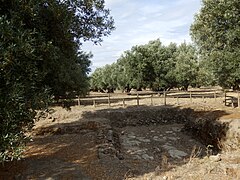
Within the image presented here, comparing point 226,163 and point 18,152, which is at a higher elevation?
point 18,152

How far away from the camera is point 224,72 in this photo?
18344 mm

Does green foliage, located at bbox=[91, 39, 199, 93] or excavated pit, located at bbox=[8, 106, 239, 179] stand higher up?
green foliage, located at bbox=[91, 39, 199, 93]

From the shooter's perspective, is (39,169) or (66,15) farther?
(39,169)

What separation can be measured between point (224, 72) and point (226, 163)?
33.3ft

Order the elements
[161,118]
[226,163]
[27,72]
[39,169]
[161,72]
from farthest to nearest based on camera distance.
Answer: [161,72] → [161,118] → [39,169] → [226,163] → [27,72]

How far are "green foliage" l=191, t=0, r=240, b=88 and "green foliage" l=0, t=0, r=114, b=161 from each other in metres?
8.62

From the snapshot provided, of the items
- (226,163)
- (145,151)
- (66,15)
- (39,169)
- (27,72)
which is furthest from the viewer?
(145,151)

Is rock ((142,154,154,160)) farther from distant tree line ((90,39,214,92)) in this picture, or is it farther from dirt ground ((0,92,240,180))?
distant tree line ((90,39,214,92))

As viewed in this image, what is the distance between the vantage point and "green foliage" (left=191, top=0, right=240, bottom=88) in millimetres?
16984

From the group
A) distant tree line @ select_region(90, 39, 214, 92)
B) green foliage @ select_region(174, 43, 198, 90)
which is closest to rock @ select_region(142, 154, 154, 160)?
distant tree line @ select_region(90, 39, 214, 92)

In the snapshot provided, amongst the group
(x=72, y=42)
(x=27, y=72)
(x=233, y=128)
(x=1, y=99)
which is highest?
(x=72, y=42)

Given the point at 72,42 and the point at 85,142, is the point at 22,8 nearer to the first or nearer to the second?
the point at 72,42

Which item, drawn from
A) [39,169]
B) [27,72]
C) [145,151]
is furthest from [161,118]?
[27,72]

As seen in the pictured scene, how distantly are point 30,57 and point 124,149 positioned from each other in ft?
36.6
